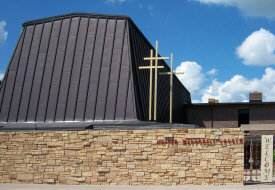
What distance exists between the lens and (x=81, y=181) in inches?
601

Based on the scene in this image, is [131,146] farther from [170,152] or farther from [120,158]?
[170,152]

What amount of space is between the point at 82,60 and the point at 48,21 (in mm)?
4194

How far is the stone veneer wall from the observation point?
14141mm

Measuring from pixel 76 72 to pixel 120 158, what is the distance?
7.28 metres

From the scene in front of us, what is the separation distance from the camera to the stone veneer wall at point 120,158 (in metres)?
14.1

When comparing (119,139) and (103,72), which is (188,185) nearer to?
(119,139)

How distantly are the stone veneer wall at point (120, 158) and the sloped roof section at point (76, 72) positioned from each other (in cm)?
346

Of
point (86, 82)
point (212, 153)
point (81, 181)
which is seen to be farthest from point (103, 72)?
point (212, 153)

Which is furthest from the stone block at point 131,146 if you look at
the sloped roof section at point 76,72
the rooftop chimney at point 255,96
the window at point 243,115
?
the rooftop chimney at point 255,96

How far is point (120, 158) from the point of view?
14992 mm

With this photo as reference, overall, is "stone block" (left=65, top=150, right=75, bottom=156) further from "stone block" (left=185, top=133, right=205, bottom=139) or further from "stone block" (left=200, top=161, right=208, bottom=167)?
"stone block" (left=200, top=161, right=208, bottom=167)

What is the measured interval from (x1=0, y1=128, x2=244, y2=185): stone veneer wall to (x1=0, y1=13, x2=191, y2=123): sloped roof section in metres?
3.46

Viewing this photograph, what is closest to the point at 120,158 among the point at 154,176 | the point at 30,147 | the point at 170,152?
the point at 154,176

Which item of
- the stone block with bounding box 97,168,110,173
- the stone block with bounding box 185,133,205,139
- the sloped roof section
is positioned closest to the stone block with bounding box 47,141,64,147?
the stone block with bounding box 97,168,110,173
